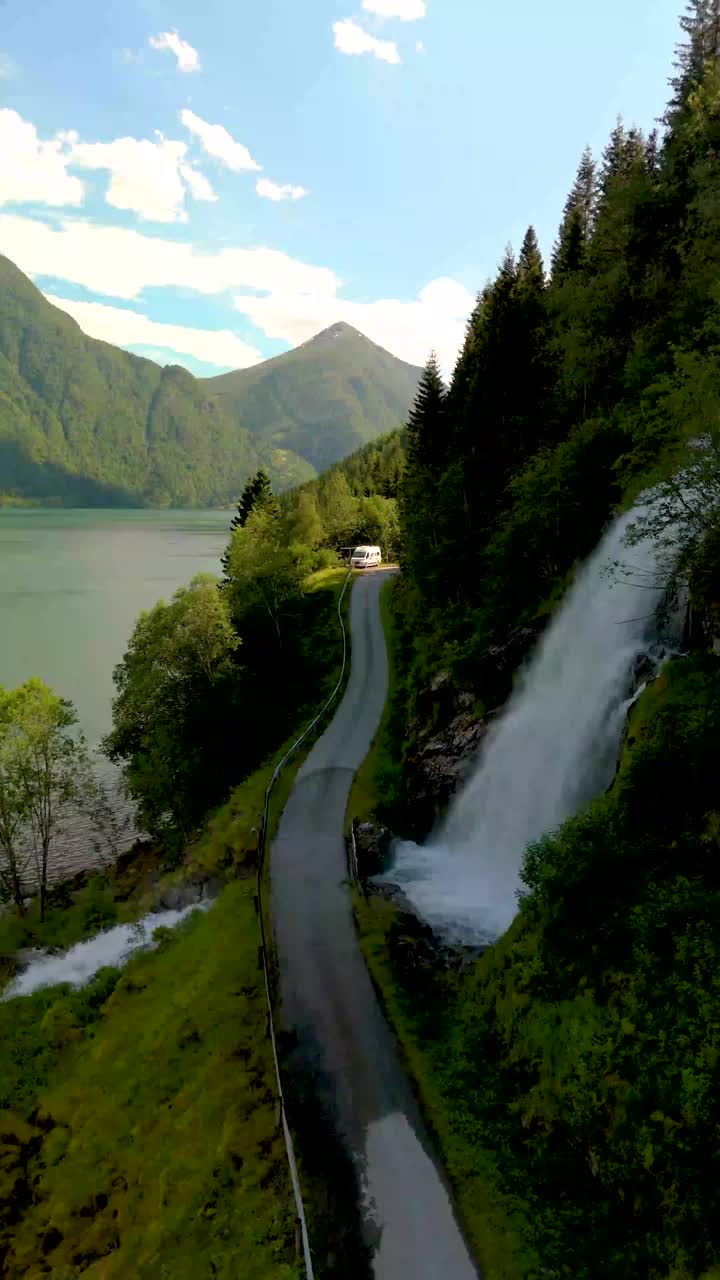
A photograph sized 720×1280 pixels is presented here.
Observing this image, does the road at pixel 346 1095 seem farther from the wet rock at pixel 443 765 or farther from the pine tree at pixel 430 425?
the pine tree at pixel 430 425

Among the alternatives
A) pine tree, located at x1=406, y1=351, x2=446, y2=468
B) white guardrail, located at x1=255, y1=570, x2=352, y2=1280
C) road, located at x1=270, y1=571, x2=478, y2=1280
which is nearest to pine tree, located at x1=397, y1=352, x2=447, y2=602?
pine tree, located at x1=406, y1=351, x2=446, y2=468

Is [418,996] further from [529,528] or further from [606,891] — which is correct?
[529,528]

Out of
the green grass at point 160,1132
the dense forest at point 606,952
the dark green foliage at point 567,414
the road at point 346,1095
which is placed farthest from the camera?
the dark green foliage at point 567,414

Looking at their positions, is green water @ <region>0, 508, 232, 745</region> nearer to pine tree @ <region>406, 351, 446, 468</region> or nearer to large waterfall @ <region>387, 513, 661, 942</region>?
pine tree @ <region>406, 351, 446, 468</region>

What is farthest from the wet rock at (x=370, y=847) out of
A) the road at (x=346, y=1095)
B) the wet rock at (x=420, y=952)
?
the wet rock at (x=420, y=952)

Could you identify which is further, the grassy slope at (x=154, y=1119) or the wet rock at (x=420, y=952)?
the wet rock at (x=420, y=952)

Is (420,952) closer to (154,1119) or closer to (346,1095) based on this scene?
(346,1095)
